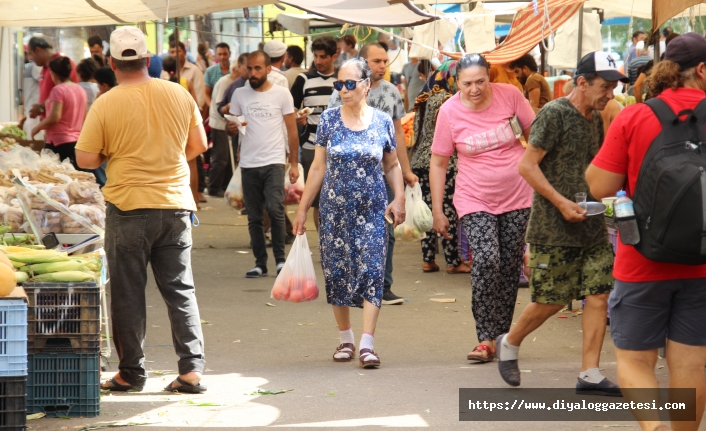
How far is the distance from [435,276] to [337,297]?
3849mm

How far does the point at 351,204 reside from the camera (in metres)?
6.61

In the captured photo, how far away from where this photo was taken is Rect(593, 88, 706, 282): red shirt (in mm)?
4207

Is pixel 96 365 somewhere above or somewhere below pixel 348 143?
below

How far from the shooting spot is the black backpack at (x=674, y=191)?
398 cm

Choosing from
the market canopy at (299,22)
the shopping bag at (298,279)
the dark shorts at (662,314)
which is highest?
the market canopy at (299,22)

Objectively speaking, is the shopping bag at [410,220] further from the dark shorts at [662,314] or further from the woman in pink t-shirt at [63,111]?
the woman in pink t-shirt at [63,111]

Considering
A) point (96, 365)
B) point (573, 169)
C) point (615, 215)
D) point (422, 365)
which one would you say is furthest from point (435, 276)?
point (615, 215)

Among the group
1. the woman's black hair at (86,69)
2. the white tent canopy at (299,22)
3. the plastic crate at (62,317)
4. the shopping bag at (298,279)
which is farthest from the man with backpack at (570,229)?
the white tent canopy at (299,22)

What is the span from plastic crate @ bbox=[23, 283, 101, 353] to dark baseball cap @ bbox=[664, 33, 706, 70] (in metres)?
3.17

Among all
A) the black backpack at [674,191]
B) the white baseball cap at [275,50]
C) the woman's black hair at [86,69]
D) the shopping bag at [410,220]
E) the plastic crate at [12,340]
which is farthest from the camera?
the woman's black hair at [86,69]

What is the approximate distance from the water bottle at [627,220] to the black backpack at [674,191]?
1.2 inches

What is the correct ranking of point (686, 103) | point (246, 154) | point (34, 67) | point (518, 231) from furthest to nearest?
point (34, 67) < point (246, 154) < point (518, 231) < point (686, 103)

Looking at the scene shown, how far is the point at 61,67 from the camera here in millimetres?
11852

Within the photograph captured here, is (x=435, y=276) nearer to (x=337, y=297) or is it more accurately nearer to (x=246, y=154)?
(x=246, y=154)
